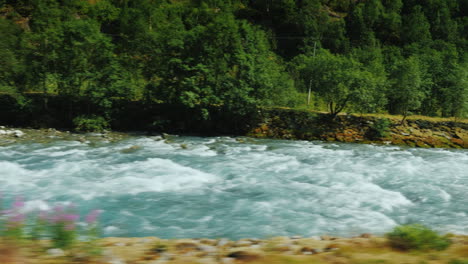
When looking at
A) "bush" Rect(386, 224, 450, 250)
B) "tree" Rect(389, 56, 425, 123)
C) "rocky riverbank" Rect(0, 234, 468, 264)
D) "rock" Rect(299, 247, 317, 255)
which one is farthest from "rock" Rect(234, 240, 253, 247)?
"tree" Rect(389, 56, 425, 123)

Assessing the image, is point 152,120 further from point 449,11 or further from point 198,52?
point 449,11

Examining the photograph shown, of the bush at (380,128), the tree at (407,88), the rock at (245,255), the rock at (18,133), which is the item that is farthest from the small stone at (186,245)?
the tree at (407,88)

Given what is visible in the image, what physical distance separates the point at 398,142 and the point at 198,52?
1419 cm

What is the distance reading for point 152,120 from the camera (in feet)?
86.1

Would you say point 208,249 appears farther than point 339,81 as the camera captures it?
No

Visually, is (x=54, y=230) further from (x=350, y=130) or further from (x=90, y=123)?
(x=350, y=130)

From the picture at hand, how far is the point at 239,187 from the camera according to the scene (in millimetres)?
13062

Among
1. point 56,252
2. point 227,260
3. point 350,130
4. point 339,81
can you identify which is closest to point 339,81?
point 339,81

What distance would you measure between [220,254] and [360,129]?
69.3 ft

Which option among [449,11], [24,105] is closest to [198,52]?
[24,105]

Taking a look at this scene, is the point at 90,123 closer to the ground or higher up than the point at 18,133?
higher up

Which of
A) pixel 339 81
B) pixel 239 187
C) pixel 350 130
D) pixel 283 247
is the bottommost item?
pixel 239 187

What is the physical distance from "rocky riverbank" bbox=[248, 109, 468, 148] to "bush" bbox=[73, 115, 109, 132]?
972 cm

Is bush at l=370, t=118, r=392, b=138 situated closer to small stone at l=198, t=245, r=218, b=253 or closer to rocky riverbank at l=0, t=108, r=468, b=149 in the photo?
rocky riverbank at l=0, t=108, r=468, b=149
